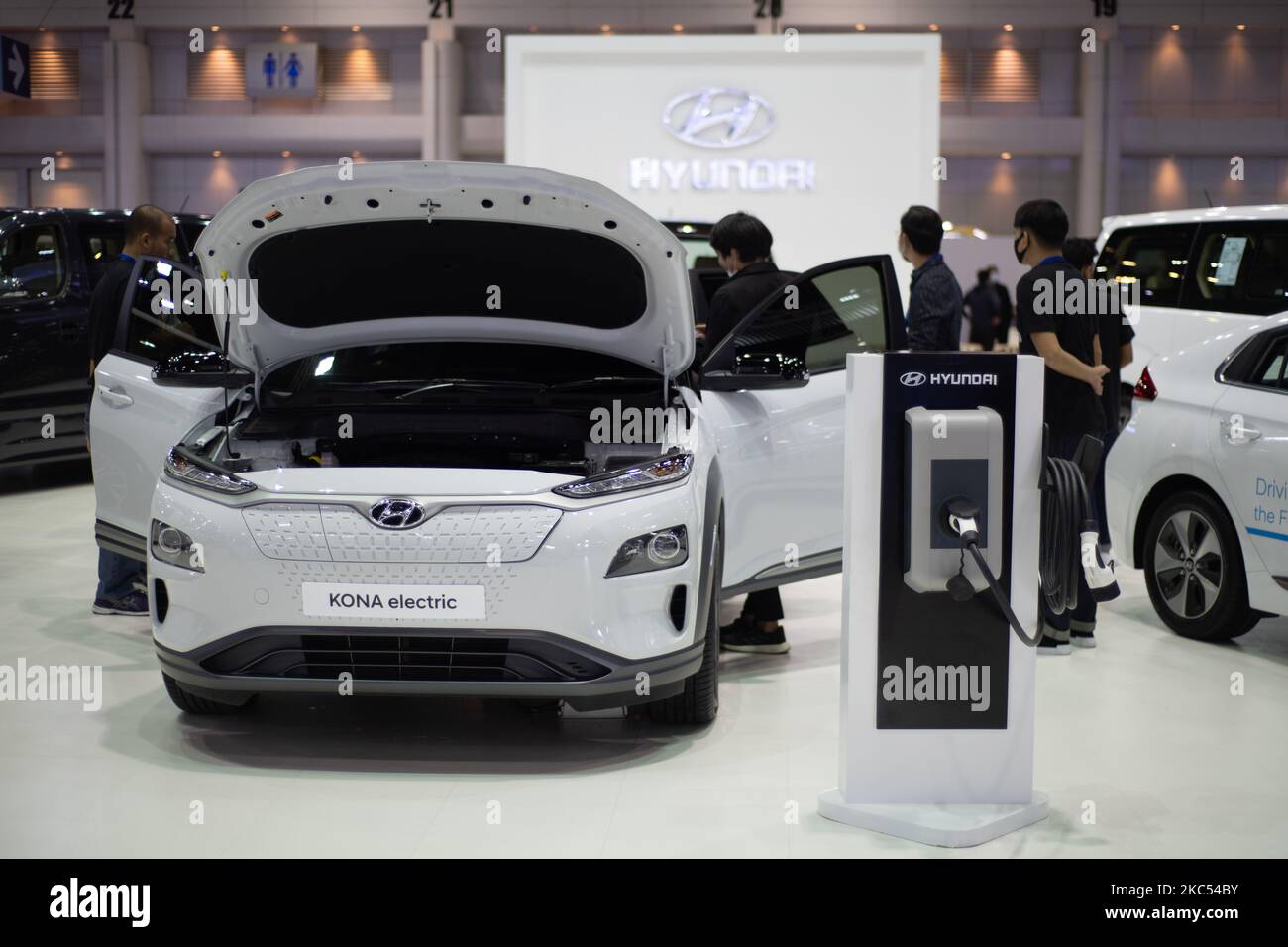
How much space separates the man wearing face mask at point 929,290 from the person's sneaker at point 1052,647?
122 centimetres

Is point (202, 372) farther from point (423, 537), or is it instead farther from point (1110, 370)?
point (1110, 370)

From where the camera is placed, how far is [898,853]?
3375 millimetres

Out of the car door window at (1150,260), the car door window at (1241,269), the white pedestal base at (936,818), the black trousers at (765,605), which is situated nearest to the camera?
the white pedestal base at (936,818)

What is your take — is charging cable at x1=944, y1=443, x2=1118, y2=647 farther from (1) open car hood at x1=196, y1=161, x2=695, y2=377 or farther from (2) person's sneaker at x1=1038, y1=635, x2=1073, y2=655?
(2) person's sneaker at x1=1038, y1=635, x2=1073, y2=655

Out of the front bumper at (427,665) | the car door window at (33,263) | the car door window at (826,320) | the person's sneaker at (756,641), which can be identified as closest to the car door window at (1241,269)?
the car door window at (826,320)

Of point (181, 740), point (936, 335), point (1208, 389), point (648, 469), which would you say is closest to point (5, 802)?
point (181, 740)

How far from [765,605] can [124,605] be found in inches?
105

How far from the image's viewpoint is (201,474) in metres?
4.07

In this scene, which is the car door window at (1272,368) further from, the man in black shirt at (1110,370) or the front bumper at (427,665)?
the front bumper at (427,665)

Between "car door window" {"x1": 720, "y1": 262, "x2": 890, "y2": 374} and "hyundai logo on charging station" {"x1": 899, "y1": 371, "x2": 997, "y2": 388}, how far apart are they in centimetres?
172

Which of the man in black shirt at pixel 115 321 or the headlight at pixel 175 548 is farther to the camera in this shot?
the man in black shirt at pixel 115 321

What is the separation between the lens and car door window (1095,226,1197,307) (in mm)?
9969

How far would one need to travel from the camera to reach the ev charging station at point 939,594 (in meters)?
3.49

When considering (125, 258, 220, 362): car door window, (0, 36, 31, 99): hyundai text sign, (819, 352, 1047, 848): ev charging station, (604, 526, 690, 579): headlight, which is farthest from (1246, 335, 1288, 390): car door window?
(0, 36, 31, 99): hyundai text sign
